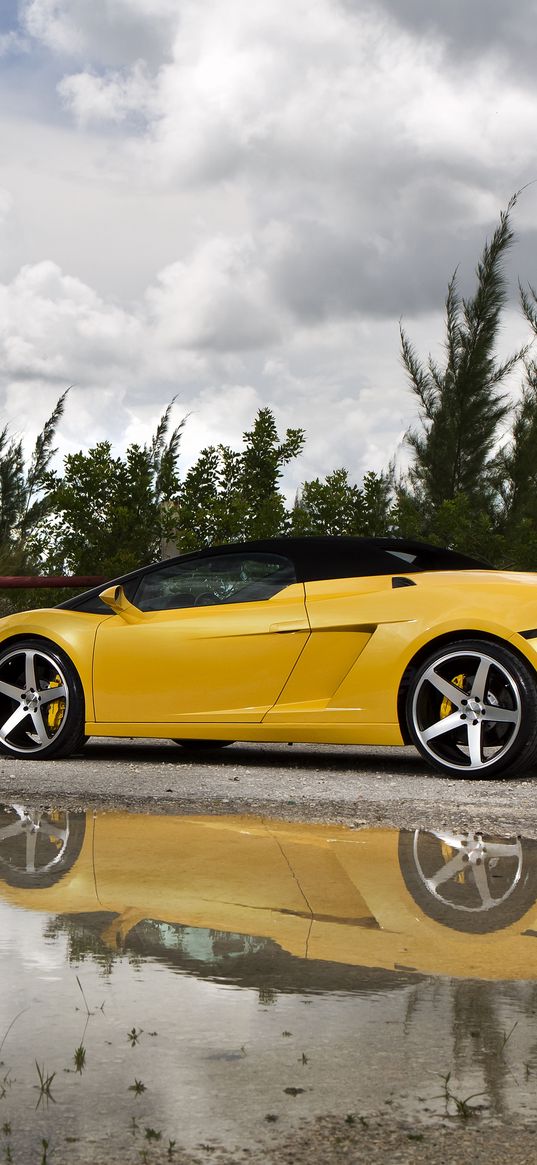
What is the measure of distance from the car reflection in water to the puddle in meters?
0.01

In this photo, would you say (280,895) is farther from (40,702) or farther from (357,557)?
(40,702)

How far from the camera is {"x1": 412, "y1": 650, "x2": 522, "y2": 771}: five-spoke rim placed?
5.89 metres

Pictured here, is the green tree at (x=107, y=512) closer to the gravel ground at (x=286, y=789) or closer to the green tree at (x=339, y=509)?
the green tree at (x=339, y=509)

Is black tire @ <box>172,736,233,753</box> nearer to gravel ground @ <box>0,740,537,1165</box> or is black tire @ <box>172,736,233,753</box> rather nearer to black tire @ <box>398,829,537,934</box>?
gravel ground @ <box>0,740,537,1165</box>

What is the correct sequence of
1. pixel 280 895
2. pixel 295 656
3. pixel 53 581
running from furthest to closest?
pixel 53 581 → pixel 295 656 → pixel 280 895

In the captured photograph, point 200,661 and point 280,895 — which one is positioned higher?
point 200,661

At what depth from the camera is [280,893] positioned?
149 inches

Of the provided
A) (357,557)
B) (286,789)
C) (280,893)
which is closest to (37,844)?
(280,893)

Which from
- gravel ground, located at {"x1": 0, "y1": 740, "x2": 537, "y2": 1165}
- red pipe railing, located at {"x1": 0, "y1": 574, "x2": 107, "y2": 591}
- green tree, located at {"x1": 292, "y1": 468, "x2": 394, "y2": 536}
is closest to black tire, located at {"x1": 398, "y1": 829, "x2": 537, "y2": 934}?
gravel ground, located at {"x1": 0, "y1": 740, "x2": 537, "y2": 1165}

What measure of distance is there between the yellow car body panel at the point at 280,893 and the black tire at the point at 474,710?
3.99ft

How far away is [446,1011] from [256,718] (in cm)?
372

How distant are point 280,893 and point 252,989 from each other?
1042mm

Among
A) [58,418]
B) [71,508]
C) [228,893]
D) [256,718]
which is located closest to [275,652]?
[256,718]

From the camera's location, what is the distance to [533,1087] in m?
2.20
